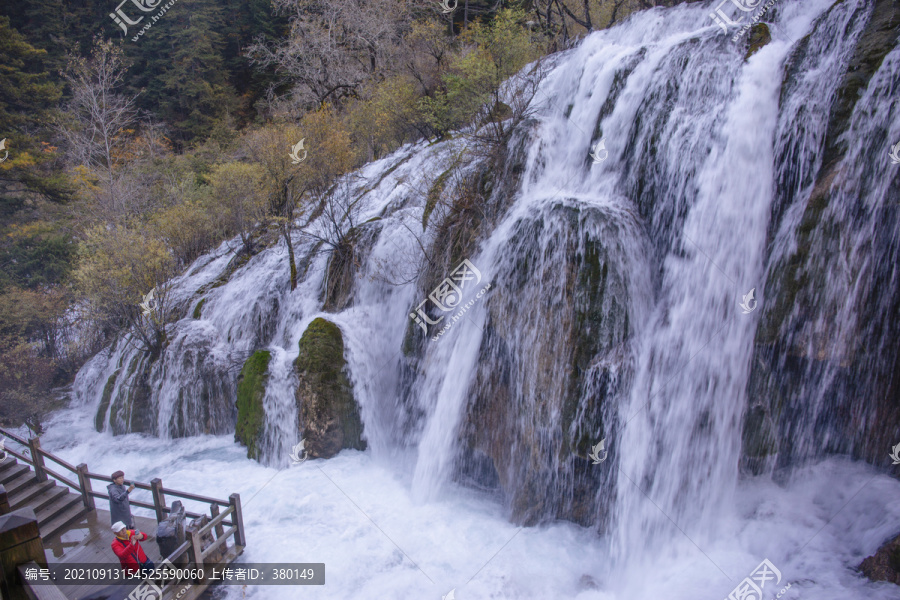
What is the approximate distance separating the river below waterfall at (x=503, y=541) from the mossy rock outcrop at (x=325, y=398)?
58 centimetres

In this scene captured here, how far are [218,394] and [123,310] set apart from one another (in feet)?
16.7

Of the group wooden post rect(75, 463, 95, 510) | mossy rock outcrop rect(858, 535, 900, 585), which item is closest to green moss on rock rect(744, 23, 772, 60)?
mossy rock outcrop rect(858, 535, 900, 585)

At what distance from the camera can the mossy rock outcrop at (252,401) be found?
39.0 ft

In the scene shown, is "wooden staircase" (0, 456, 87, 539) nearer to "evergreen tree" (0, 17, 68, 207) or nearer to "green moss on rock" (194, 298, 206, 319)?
"green moss on rock" (194, 298, 206, 319)

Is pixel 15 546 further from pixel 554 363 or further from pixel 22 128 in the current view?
pixel 22 128

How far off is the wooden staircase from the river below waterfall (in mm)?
1696

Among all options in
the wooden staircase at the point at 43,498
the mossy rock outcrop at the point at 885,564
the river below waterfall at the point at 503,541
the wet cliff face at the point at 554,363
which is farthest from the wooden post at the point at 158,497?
the mossy rock outcrop at the point at 885,564

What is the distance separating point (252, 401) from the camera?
1212cm

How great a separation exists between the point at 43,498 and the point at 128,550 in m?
4.31

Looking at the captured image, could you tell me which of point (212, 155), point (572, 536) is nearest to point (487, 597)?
point (572, 536)

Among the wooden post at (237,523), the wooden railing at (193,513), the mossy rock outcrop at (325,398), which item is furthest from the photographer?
the mossy rock outcrop at (325,398)

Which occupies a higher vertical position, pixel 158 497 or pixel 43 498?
pixel 158 497

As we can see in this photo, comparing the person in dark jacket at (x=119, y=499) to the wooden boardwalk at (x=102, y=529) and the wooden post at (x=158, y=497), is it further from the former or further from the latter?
the wooden post at (x=158, y=497)

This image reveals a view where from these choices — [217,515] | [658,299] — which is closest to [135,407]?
[217,515]
